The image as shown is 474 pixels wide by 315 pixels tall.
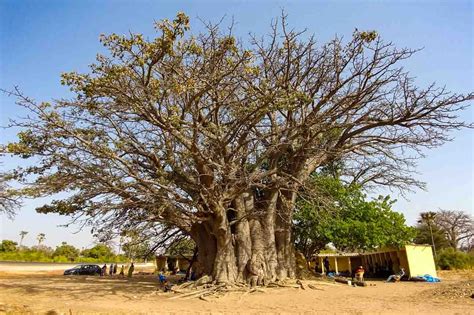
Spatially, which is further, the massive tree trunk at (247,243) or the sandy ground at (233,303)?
the massive tree trunk at (247,243)

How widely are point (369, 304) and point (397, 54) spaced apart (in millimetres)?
8045

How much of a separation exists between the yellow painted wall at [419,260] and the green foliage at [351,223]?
2.00ft

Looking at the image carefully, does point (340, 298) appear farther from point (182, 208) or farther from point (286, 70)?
point (286, 70)

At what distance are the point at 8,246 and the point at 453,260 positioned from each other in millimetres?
55735

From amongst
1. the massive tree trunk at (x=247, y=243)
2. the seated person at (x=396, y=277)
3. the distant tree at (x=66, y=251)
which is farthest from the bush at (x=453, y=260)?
the distant tree at (x=66, y=251)

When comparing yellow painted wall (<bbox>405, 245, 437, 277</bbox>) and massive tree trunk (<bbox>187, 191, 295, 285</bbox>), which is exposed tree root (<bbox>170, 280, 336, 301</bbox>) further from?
yellow painted wall (<bbox>405, 245, 437, 277</bbox>)

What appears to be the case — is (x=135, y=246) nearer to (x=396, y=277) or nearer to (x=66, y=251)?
(x=396, y=277)

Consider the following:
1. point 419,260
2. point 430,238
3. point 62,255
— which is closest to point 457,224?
point 430,238

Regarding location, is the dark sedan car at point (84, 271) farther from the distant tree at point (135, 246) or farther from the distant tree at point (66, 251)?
the distant tree at point (66, 251)

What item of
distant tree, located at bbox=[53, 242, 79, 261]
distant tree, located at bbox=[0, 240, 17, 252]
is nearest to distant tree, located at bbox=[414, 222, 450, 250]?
distant tree, located at bbox=[53, 242, 79, 261]

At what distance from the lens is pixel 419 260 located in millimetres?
19828

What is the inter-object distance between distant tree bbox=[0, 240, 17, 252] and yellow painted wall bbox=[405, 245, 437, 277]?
54580 mm

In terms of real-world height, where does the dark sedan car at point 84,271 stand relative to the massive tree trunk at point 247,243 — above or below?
below

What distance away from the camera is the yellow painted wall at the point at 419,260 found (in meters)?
19.5
